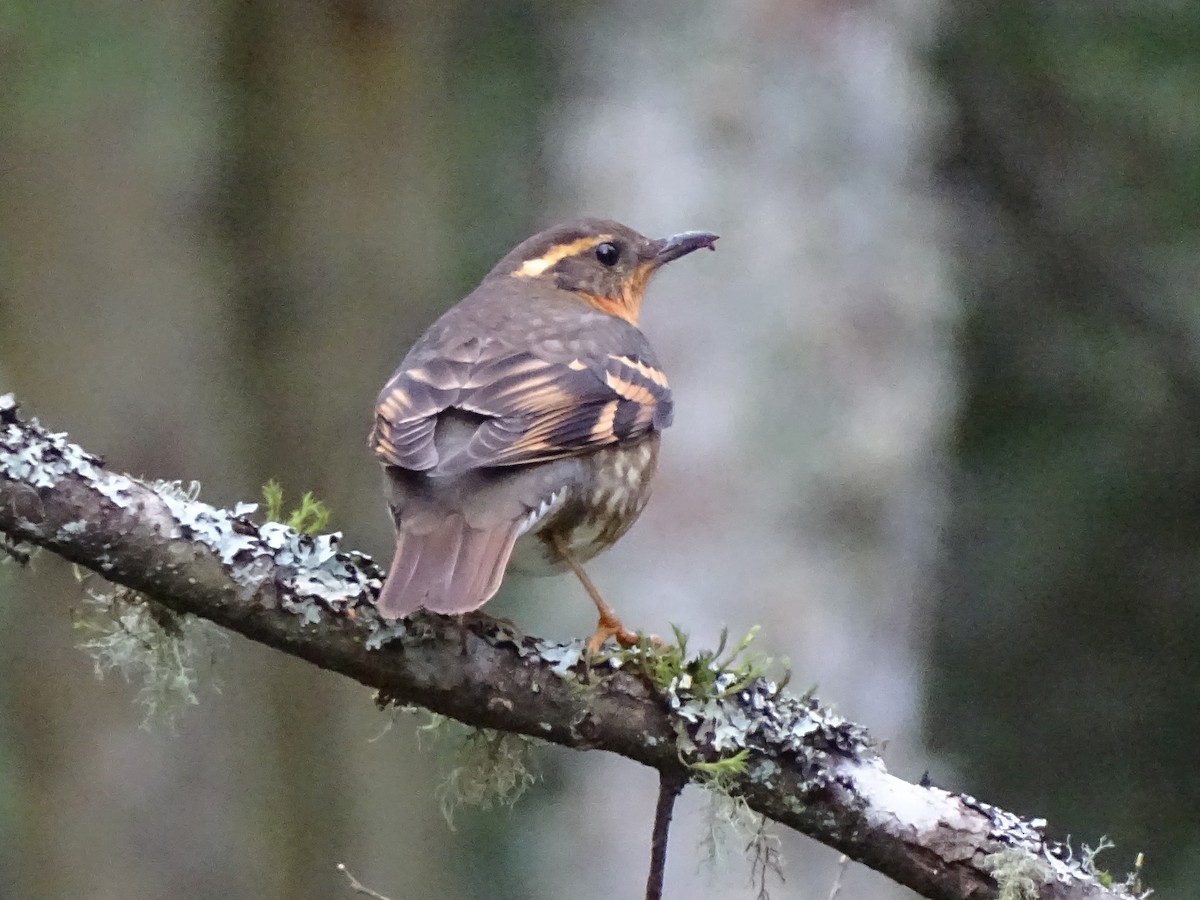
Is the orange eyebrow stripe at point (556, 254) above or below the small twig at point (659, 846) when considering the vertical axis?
above

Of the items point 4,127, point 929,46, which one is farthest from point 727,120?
point 4,127

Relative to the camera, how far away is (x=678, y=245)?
16.7 ft

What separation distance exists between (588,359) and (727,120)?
1.66m

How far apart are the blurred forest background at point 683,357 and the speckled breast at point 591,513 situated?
108cm

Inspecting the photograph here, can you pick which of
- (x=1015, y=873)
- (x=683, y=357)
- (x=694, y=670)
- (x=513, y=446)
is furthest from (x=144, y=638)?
(x=683, y=357)

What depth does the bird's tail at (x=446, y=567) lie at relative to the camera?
9.68 feet

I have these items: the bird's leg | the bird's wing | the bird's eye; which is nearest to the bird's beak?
the bird's eye

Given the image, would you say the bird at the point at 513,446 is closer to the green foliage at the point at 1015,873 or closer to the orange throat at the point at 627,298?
the orange throat at the point at 627,298

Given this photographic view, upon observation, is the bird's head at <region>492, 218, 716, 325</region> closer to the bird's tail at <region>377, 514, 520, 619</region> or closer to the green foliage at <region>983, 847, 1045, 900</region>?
the bird's tail at <region>377, 514, 520, 619</region>

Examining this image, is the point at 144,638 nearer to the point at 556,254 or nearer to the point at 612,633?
the point at 612,633

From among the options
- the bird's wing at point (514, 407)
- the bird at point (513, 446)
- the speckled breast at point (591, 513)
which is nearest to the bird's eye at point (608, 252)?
the bird at point (513, 446)

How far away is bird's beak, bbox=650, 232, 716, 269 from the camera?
16.6ft

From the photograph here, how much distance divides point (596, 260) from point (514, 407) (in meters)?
1.58

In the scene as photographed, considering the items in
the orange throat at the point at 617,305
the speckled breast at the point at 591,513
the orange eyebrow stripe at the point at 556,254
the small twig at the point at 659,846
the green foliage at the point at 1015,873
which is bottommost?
the small twig at the point at 659,846
